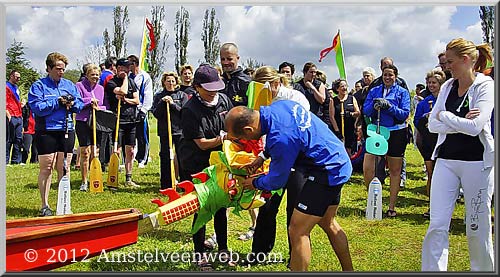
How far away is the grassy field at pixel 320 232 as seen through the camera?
15.4ft

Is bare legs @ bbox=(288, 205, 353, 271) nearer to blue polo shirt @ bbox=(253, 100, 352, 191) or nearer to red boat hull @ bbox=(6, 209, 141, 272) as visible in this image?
blue polo shirt @ bbox=(253, 100, 352, 191)

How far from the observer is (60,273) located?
4230mm

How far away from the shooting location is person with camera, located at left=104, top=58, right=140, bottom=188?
813 centimetres

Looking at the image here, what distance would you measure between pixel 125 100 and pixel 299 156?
15.4ft

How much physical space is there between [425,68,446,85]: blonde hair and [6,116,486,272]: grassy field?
157 cm

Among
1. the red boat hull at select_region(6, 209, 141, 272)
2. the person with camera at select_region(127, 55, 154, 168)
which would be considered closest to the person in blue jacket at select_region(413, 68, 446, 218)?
the red boat hull at select_region(6, 209, 141, 272)

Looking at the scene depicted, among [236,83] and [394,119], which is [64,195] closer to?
[236,83]

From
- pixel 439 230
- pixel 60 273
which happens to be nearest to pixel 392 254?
pixel 439 230

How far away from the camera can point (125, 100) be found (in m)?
8.13

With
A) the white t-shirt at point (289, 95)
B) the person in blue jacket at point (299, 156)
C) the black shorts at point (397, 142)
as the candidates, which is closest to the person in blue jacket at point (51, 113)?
the white t-shirt at point (289, 95)

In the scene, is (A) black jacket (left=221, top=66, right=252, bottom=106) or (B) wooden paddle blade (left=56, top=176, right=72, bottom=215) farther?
(B) wooden paddle blade (left=56, top=176, right=72, bottom=215)

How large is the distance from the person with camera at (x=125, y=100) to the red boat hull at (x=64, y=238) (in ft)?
12.0

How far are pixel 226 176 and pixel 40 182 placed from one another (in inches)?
109

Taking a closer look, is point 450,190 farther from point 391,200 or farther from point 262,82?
point 391,200
